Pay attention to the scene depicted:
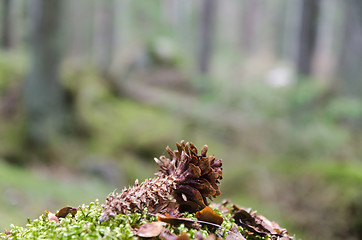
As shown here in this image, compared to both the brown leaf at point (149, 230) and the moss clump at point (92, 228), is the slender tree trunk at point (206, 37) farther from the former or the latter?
the brown leaf at point (149, 230)

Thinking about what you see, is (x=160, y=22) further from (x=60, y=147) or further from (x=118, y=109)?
(x=60, y=147)

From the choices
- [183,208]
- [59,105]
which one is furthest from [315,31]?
[183,208]

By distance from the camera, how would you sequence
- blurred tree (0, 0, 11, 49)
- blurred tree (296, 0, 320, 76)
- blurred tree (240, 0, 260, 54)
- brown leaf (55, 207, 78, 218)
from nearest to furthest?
brown leaf (55, 207, 78, 218), blurred tree (296, 0, 320, 76), blurred tree (0, 0, 11, 49), blurred tree (240, 0, 260, 54)

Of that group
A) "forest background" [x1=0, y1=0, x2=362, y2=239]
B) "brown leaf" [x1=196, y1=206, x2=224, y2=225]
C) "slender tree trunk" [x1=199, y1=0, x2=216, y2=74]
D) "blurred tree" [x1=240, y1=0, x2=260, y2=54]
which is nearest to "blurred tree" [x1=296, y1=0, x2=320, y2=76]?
"forest background" [x1=0, y1=0, x2=362, y2=239]

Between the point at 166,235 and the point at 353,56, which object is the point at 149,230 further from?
the point at 353,56

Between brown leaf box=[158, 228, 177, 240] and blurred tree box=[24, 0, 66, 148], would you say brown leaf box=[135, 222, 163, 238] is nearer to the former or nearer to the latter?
brown leaf box=[158, 228, 177, 240]

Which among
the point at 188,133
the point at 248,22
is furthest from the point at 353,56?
the point at 248,22
